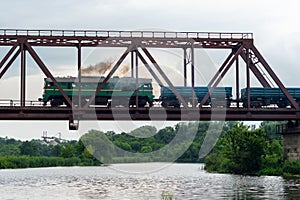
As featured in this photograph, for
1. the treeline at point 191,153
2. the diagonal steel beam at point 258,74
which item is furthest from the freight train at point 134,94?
the treeline at point 191,153

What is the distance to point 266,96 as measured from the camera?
67.1 metres

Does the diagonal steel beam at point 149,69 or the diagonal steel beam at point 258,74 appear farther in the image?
the diagonal steel beam at point 258,74

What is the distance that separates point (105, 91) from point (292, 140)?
78.5 feet

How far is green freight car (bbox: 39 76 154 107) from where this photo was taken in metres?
65.2

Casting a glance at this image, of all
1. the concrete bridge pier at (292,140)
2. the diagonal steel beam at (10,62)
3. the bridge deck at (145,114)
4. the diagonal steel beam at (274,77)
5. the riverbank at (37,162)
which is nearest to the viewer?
the bridge deck at (145,114)

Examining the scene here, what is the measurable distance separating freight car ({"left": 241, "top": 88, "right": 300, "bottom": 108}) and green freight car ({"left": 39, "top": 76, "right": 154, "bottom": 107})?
1141 cm

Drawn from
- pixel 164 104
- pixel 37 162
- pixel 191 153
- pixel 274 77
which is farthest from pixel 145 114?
pixel 191 153

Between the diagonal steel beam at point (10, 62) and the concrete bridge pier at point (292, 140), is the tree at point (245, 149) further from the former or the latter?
the diagonal steel beam at point (10, 62)

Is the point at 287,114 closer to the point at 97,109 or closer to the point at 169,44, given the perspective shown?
the point at 169,44

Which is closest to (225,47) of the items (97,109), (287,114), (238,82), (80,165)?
(238,82)

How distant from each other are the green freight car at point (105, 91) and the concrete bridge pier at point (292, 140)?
18.1 metres

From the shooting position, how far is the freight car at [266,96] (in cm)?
6688

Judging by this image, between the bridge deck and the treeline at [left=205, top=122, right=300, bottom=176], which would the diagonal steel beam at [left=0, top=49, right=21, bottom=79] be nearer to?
the bridge deck

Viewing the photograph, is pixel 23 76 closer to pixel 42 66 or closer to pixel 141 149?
pixel 42 66
